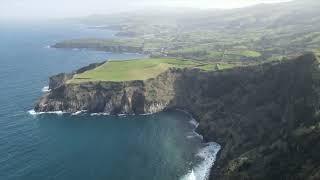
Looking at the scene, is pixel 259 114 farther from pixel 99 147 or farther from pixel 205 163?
pixel 99 147

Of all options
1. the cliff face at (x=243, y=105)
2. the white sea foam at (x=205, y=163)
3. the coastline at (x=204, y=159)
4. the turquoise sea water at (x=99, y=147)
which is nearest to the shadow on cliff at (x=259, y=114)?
the cliff face at (x=243, y=105)

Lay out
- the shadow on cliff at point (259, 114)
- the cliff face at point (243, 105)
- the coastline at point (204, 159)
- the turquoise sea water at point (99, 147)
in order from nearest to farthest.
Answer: the shadow on cliff at point (259, 114)
the cliff face at point (243, 105)
the coastline at point (204, 159)
the turquoise sea water at point (99, 147)

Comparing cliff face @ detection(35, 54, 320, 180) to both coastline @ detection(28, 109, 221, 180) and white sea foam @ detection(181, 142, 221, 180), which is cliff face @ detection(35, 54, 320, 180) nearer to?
coastline @ detection(28, 109, 221, 180)

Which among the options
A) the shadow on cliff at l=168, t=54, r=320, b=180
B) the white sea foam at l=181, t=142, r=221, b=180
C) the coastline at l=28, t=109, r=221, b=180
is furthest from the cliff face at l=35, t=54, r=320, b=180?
the white sea foam at l=181, t=142, r=221, b=180

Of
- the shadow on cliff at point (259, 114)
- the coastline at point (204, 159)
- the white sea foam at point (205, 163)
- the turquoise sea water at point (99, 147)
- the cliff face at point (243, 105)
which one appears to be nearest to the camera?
the shadow on cliff at point (259, 114)

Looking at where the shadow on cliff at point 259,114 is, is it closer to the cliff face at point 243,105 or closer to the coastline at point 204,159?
the cliff face at point 243,105

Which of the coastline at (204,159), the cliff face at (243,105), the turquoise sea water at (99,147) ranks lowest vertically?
the turquoise sea water at (99,147)

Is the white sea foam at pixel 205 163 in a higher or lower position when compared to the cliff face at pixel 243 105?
lower

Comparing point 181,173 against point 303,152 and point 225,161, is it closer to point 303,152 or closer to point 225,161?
point 225,161
